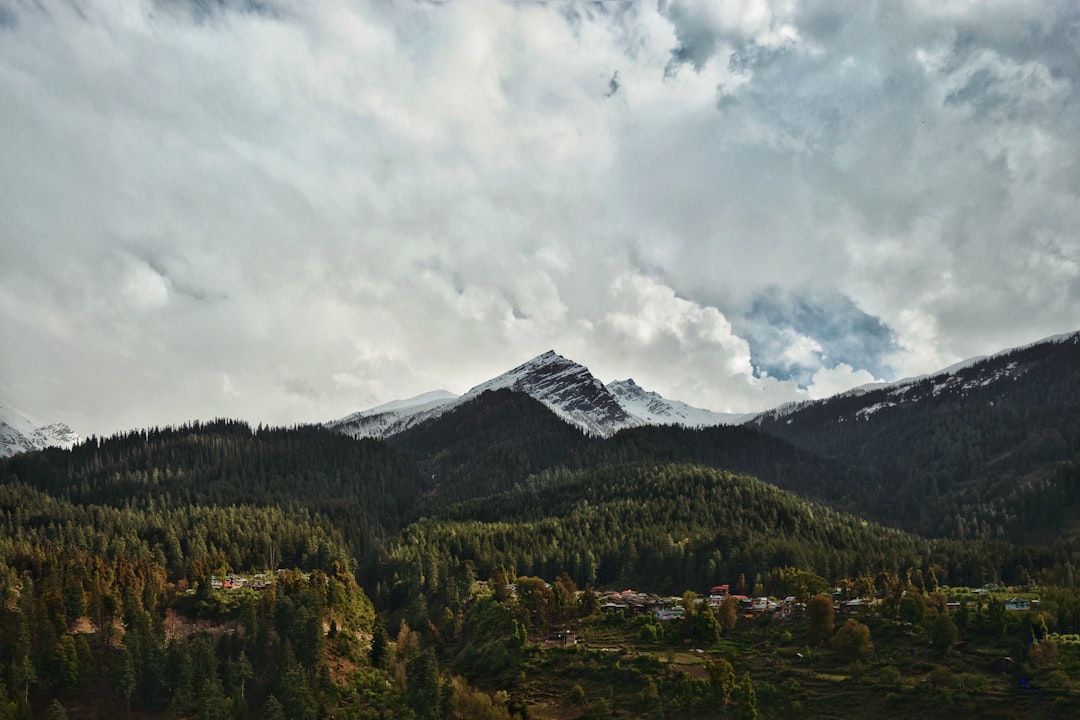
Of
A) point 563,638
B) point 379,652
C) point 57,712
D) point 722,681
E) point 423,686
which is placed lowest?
point 722,681

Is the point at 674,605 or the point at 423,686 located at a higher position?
the point at 674,605

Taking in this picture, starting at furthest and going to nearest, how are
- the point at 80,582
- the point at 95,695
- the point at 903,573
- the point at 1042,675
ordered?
1. the point at 903,573
2. the point at 80,582
3. the point at 95,695
4. the point at 1042,675

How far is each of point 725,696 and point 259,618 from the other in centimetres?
8750

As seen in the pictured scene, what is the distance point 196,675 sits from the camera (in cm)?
Answer: 13175

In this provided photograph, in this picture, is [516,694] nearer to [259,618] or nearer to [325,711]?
[325,711]

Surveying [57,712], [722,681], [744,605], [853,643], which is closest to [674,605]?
[744,605]

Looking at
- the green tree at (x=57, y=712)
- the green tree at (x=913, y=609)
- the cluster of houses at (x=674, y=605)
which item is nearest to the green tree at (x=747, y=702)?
the cluster of houses at (x=674, y=605)

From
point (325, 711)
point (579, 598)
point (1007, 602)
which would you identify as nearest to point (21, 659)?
point (325, 711)

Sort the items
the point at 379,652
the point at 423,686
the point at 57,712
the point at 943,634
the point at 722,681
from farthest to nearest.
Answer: the point at 379,652
the point at 423,686
the point at 943,634
the point at 722,681
the point at 57,712

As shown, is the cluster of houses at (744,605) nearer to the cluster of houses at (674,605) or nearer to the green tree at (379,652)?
the cluster of houses at (674,605)

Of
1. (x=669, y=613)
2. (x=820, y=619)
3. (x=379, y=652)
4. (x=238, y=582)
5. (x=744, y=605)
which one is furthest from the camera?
A: (x=238, y=582)

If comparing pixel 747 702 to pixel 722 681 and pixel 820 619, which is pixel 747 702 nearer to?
pixel 722 681

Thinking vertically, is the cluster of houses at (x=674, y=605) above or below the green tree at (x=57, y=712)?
above

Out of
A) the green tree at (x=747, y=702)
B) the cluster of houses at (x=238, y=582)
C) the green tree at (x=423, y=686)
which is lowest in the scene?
the green tree at (x=747, y=702)
